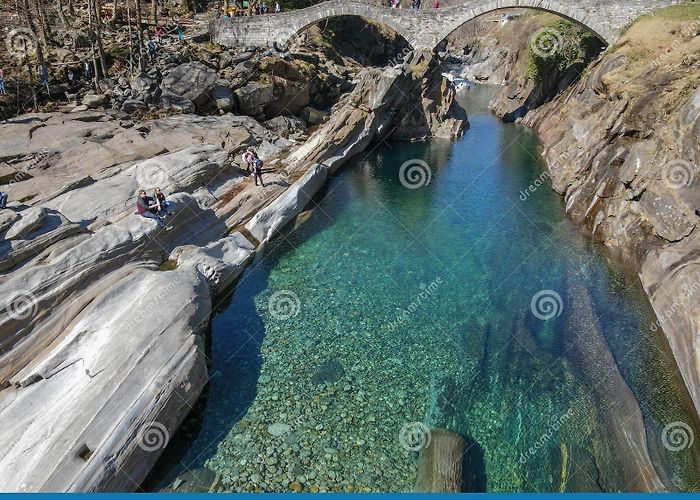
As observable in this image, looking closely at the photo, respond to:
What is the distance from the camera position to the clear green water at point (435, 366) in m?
14.9

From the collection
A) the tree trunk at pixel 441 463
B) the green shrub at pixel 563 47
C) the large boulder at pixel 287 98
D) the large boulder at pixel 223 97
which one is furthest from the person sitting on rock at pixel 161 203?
the green shrub at pixel 563 47

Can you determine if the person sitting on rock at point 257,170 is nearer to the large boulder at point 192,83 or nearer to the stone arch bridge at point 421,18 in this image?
the large boulder at point 192,83

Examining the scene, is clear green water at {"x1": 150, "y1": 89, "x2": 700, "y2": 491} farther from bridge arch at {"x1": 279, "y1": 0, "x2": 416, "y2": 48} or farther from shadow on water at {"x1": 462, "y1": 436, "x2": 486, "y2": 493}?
bridge arch at {"x1": 279, "y1": 0, "x2": 416, "y2": 48}

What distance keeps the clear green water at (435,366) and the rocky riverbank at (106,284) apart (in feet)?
5.57

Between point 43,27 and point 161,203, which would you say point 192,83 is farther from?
point 161,203

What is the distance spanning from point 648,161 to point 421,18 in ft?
129

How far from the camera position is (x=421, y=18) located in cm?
5888

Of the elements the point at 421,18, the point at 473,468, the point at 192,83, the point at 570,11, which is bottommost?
the point at 192,83

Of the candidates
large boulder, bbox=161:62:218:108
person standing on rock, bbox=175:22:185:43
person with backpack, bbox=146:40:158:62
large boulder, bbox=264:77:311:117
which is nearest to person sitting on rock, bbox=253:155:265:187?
large boulder, bbox=161:62:218:108

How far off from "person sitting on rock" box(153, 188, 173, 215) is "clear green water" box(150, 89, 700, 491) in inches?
199

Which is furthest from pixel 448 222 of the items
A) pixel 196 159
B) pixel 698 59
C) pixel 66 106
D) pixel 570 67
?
pixel 570 67

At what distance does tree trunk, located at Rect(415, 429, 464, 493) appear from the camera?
46.0ft

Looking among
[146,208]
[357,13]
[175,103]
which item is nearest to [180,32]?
[175,103]

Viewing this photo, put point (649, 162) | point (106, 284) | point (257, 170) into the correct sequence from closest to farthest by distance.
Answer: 1. point (106, 284)
2. point (649, 162)
3. point (257, 170)
